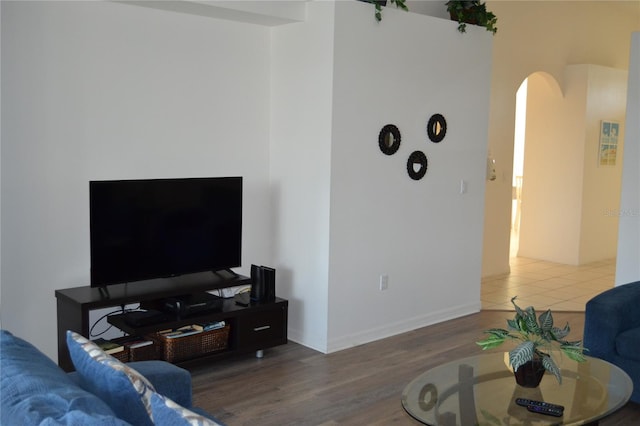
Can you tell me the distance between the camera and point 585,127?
26.8 feet

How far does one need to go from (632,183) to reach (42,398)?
16.2 ft

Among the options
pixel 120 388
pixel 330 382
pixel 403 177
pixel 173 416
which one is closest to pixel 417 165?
pixel 403 177

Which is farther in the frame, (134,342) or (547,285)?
(547,285)

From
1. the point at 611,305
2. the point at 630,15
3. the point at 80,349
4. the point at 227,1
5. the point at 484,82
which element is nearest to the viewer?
the point at 80,349

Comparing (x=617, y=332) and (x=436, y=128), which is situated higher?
(x=436, y=128)

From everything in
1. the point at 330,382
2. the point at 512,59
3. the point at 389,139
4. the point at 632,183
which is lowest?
the point at 330,382

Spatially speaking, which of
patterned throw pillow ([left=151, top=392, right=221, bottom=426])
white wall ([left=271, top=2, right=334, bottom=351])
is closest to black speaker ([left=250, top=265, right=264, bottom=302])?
white wall ([left=271, top=2, right=334, bottom=351])

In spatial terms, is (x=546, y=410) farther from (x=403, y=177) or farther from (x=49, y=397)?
(x=403, y=177)

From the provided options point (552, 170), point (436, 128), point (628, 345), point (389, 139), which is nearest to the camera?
point (628, 345)

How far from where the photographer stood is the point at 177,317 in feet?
14.2

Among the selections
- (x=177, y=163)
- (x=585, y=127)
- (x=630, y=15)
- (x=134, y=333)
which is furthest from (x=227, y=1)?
(x=630, y=15)

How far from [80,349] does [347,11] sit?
126 inches

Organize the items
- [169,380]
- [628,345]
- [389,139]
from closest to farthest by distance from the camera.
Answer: [169,380] → [628,345] → [389,139]

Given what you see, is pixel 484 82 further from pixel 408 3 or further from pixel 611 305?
pixel 611 305
